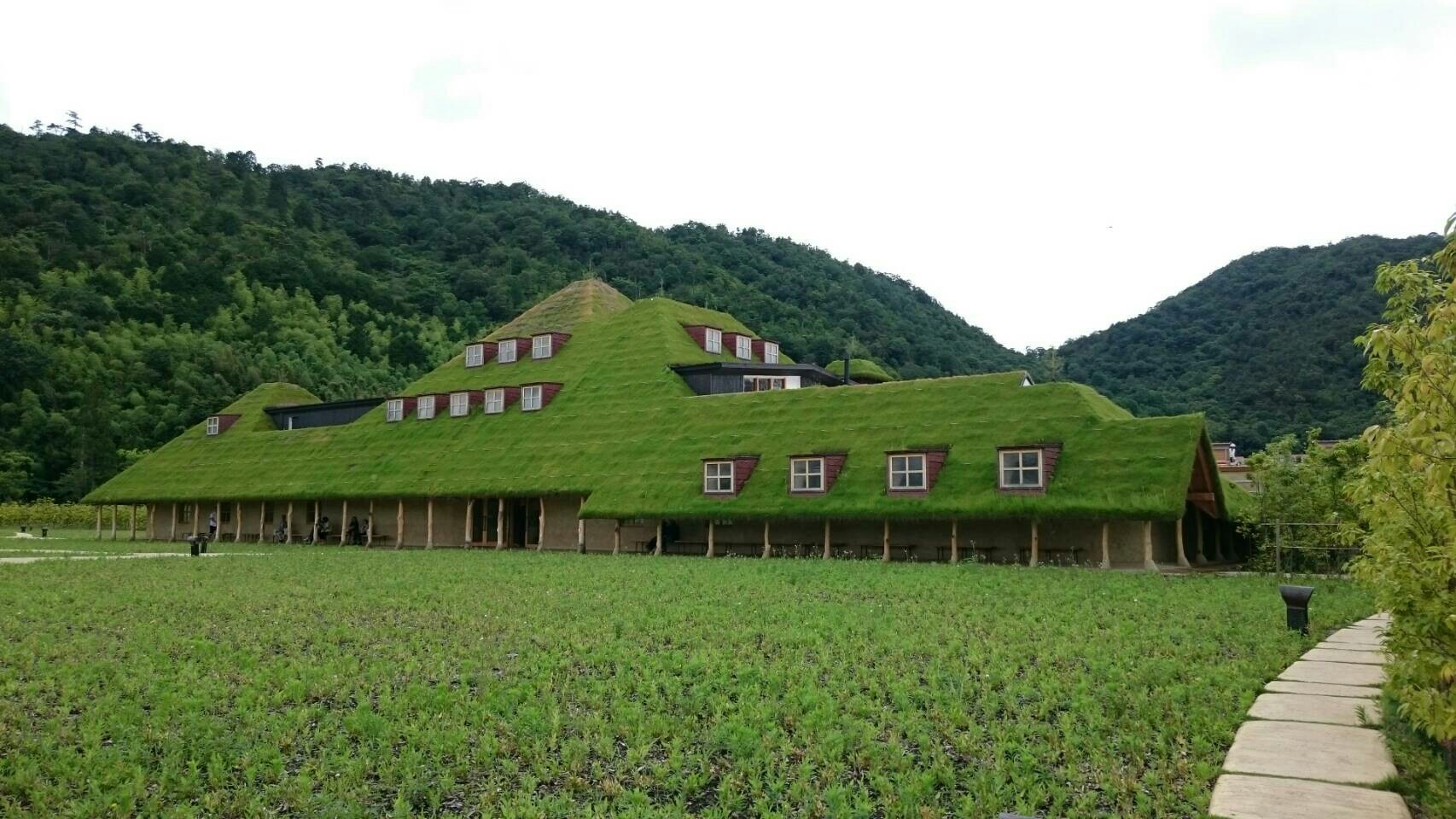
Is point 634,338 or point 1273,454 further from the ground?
point 634,338

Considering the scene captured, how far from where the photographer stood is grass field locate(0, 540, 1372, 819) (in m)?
7.22

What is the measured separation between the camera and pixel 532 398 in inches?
1766

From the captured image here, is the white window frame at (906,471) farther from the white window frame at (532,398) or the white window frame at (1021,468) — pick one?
the white window frame at (532,398)

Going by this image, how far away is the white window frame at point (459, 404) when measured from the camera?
154 feet

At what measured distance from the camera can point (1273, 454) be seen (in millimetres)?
27844

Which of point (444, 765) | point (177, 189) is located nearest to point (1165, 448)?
point (444, 765)

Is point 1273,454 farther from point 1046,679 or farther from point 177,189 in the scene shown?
point 177,189

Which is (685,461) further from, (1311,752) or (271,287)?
(271,287)

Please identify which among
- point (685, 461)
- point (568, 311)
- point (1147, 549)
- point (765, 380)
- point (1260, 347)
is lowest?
point (1147, 549)

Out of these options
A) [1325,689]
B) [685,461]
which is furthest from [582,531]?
[1325,689]

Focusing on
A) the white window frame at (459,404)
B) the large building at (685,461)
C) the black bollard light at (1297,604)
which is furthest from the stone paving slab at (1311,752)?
the white window frame at (459,404)

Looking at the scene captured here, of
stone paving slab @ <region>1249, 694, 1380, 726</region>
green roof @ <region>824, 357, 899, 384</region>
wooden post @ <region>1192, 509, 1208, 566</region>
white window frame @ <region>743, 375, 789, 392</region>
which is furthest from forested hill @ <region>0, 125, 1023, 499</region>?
stone paving slab @ <region>1249, 694, 1380, 726</region>

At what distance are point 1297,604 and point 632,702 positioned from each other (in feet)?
31.8

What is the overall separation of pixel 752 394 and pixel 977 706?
1126 inches
